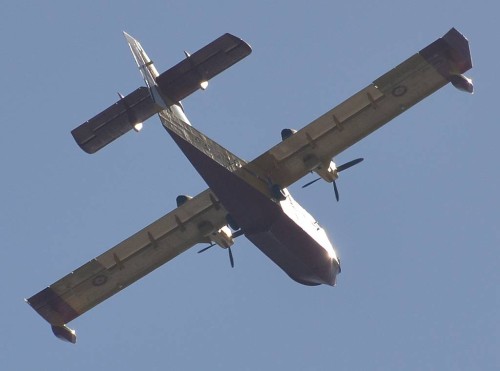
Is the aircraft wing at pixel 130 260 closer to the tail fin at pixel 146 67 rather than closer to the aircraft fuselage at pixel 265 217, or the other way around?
the aircraft fuselage at pixel 265 217

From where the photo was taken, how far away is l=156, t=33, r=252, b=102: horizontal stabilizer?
51.0 m

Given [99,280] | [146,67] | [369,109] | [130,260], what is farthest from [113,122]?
[369,109]

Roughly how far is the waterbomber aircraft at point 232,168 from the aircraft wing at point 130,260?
1.6 inches

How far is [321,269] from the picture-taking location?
5522 cm

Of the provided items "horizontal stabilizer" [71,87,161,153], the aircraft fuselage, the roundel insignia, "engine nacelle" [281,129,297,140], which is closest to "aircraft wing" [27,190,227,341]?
the roundel insignia

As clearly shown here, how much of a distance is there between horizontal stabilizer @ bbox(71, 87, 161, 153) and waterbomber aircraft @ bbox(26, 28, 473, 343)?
0.13 ft

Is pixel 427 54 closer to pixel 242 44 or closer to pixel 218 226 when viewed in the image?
pixel 242 44

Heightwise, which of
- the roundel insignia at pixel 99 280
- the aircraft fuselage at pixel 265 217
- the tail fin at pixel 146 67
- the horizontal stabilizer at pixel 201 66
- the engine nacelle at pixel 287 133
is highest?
the tail fin at pixel 146 67

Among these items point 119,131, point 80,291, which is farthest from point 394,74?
point 80,291

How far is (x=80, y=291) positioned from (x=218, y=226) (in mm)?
6560

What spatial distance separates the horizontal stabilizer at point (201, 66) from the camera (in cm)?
5100

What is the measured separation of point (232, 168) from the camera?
52688 millimetres

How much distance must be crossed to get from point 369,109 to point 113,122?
33.2 ft

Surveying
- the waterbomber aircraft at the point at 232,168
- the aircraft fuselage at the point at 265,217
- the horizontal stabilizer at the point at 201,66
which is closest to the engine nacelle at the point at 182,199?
the waterbomber aircraft at the point at 232,168
